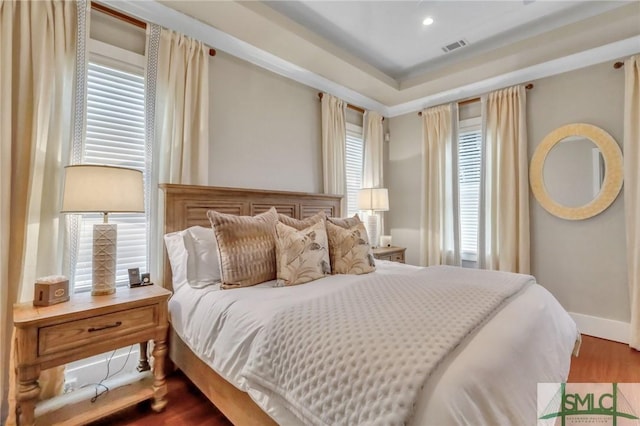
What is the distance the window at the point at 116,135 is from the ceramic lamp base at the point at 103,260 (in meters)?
0.32

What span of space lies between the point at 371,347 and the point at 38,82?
2.36m

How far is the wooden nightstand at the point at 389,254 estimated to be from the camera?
339 centimetres

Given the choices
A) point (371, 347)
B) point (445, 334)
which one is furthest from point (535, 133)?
point (371, 347)

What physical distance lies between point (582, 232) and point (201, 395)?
12.4 feet

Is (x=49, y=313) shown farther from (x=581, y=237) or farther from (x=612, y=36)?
(x=612, y=36)

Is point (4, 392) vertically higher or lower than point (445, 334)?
lower

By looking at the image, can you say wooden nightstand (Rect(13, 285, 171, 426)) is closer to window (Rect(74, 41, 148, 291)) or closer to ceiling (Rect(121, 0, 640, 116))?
window (Rect(74, 41, 148, 291))

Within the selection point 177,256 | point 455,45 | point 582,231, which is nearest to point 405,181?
point 455,45

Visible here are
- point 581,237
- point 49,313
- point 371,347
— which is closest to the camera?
point 371,347

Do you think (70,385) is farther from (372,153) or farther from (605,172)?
(605,172)

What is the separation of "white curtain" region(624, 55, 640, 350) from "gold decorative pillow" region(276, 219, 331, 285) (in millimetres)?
2837

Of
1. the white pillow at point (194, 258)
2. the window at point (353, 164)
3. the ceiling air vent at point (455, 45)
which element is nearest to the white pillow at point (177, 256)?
the white pillow at point (194, 258)

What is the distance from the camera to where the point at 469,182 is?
3746 millimetres

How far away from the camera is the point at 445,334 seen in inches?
41.4
